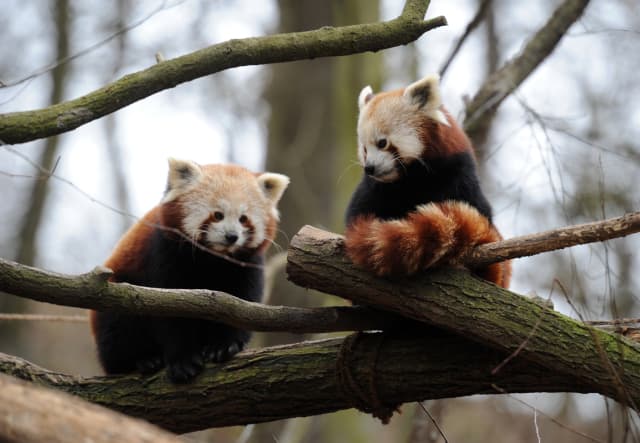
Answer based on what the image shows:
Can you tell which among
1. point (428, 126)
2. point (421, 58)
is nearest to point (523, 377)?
point (428, 126)

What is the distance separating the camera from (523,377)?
2.79 metres

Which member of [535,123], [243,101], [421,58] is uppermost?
[243,101]

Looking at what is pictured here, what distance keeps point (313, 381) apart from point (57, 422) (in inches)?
57.2

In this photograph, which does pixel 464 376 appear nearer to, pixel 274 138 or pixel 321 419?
pixel 321 419

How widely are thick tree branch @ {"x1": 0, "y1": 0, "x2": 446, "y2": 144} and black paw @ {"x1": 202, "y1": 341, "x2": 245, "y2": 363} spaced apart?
1261 mm

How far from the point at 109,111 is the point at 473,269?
163cm

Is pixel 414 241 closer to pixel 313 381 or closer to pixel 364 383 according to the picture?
pixel 364 383

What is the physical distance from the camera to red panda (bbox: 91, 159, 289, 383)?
3752mm

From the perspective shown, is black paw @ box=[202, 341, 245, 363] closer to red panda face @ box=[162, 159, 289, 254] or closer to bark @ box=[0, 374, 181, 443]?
red panda face @ box=[162, 159, 289, 254]

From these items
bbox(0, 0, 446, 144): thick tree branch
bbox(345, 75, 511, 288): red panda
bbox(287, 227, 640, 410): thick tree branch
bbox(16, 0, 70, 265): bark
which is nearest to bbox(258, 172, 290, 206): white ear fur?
bbox(345, 75, 511, 288): red panda

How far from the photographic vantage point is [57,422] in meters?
1.74

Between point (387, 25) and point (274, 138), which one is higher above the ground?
point (274, 138)

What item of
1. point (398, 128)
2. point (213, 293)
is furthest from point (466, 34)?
point (213, 293)

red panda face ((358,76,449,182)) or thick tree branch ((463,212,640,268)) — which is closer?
thick tree branch ((463,212,640,268))
